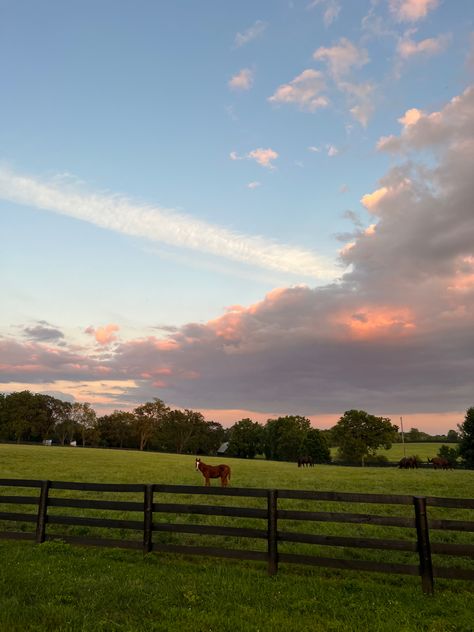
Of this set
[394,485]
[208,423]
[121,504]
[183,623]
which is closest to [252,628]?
[183,623]

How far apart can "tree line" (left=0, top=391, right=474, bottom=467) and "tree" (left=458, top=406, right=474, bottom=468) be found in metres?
41.1

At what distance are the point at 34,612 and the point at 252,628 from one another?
358cm

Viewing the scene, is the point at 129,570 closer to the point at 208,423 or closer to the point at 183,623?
the point at 183,623

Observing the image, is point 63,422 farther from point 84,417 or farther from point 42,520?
point 42,520

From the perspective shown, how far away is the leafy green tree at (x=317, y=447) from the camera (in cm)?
12669

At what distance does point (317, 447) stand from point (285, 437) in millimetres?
11053

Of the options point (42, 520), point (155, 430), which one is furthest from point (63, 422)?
point (42, 520)

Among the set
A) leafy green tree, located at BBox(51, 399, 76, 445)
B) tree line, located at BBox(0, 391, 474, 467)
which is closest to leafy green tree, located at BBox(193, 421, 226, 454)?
tree line, located at BBox(0, 391, 474, 467)

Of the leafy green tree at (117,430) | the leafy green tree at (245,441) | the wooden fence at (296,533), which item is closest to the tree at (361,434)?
the leafy green tree at (245,441)

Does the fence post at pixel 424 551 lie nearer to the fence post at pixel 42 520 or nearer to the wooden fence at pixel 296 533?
the wooden fence at pixel 296 533

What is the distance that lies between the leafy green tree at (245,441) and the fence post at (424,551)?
141 metres

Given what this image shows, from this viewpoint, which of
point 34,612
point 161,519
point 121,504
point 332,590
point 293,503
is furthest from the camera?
point 293,503

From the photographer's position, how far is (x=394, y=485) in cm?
2855

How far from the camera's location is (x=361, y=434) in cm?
10125
